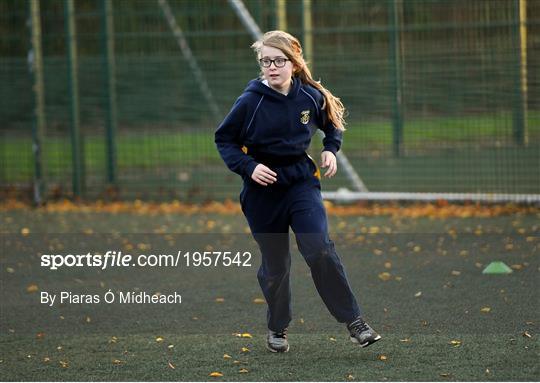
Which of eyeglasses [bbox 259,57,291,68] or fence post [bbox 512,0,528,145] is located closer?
eyeglasses [bbox 259,57,291,68]

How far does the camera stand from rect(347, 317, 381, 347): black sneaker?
5496 millimetres

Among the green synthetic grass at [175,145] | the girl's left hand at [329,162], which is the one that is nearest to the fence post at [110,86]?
the green synthetic grass at [175,145]

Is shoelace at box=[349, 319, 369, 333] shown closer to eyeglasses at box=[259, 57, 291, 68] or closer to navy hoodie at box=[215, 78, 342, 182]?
navy hoodie at box=[215, 78, 342, 182]

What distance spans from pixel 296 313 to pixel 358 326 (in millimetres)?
1229

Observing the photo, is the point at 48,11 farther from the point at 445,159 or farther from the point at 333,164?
the point at 333,164

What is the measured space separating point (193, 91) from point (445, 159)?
2.96m

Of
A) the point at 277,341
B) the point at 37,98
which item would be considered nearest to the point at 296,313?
the point at 277,341

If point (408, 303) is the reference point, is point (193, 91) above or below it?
above

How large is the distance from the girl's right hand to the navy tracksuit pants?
0.18 metres

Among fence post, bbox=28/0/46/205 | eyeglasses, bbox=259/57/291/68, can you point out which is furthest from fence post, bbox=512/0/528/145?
eyeglasses, bbox=259/57/291/68

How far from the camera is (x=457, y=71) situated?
1184 cm

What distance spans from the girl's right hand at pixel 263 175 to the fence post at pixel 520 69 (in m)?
6.37

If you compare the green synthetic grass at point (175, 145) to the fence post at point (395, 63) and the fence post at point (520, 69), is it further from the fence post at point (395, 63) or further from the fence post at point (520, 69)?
the fence post at point (520, 69)

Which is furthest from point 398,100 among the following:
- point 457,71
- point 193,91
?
point 193,91
